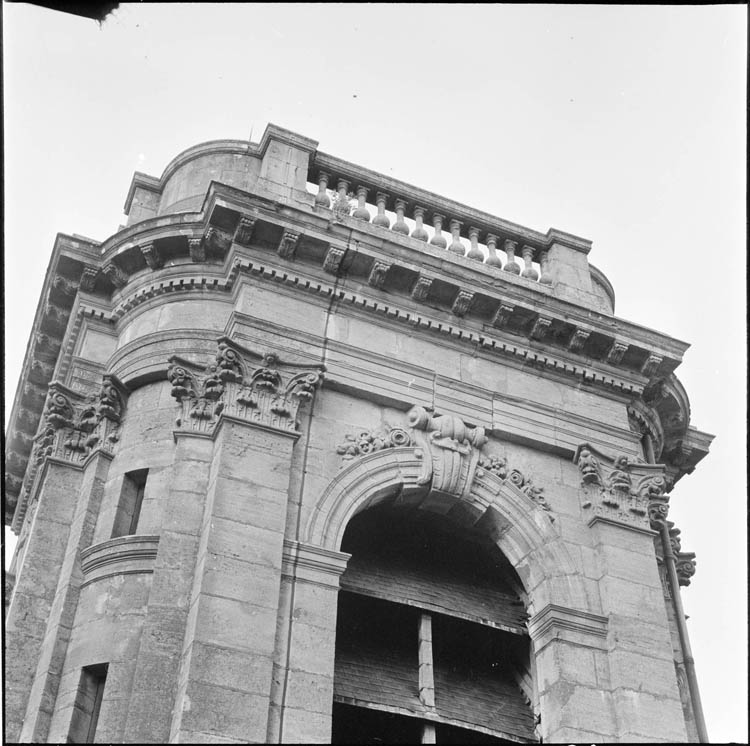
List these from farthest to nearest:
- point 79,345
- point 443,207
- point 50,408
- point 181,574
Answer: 1. point 443,207
2. point 79,345
3. point 50,408
4. point 181,574

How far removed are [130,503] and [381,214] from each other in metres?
6.93

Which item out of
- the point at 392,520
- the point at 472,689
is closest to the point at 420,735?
the point at 472,689

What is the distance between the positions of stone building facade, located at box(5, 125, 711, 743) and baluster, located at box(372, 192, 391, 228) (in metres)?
0.12

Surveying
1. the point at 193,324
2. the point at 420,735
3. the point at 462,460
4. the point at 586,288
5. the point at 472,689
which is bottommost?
the point at 420,735

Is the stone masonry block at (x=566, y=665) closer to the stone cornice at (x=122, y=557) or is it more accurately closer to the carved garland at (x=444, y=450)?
the carved garland at (x=444, y=450)

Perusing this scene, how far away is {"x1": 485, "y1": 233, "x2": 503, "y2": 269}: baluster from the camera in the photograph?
63.3ft

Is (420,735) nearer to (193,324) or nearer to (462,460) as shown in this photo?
(462,460)

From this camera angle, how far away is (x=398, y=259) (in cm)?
1688

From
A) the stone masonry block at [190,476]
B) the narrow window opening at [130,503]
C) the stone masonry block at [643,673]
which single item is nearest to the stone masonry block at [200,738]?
the stone masonry block at [190,476]

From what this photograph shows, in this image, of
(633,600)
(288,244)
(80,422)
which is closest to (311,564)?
(80,422)

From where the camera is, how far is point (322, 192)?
18.5 metres

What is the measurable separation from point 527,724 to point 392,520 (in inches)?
145

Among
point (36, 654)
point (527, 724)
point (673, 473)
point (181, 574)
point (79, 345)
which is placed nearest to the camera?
point (181, 574)

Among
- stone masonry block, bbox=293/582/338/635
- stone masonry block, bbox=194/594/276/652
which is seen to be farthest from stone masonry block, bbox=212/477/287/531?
stone masonry block, bbox=194/594/276/652
